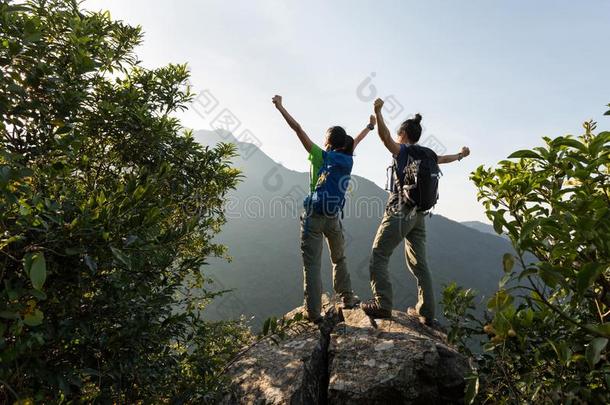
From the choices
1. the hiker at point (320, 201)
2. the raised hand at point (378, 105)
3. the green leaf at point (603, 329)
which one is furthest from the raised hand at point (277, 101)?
the green leaf at point (603, 329)

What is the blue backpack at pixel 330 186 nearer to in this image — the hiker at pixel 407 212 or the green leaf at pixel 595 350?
the hiker at pixel 407 212

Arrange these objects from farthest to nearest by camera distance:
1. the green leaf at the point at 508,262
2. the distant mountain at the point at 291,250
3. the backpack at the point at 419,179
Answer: the distant mountain at the point at 291,250 → the backpack at the point at 419,179 → the green leaf at the point at 508,262

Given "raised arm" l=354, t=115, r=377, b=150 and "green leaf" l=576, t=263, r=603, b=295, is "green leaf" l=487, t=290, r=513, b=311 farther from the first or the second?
"raised arm" l=354, t=115, r=377, b=150

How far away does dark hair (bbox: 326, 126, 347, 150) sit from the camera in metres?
5.50

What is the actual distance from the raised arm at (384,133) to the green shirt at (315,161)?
95 centimetres

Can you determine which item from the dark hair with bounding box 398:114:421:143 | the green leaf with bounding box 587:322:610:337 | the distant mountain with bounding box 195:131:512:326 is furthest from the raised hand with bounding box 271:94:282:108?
the distant mountain with bounding box 195:131:512:326

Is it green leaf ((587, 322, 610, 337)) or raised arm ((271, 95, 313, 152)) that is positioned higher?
raised arm ((271, 95, 313, 152))

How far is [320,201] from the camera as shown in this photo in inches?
203

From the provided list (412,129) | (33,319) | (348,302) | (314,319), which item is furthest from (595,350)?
(348,302)

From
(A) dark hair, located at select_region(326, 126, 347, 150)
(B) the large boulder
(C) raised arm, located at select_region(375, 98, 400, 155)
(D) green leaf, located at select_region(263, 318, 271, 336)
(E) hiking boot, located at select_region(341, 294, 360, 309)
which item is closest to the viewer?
(D) green leaf, located at select_region(263, 318, 271, 336)

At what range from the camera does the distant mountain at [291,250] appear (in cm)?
11912

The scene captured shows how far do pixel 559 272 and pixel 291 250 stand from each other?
152681 mm

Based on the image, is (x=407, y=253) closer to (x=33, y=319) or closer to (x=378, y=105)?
(x=378, y=105)

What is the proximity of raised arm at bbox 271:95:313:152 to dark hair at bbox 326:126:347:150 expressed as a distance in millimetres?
420
